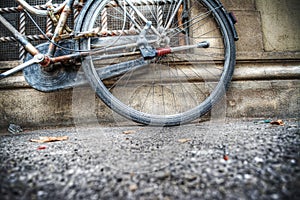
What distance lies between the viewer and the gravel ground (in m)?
0.59

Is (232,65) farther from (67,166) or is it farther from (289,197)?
(67,166)

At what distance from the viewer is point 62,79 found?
156 centimetres

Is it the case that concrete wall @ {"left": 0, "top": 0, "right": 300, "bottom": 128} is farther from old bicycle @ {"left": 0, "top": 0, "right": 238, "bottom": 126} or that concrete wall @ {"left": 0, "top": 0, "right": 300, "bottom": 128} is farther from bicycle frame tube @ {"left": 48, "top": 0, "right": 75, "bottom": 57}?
bicycle frame tube @ {"left": 48, "top": 0, "right": 75, "bottom": 57}

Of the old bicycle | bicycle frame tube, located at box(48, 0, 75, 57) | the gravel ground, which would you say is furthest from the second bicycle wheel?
the gravel ground

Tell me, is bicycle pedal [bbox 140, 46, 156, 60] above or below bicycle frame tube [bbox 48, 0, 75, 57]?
below

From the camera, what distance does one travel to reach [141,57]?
1605 millimetres

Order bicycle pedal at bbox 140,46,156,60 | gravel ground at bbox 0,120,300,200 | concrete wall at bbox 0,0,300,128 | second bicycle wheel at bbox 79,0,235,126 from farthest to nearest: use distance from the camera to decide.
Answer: concrete wall at bbox 0,0,300,128, second bicycle wheel at bbox 79,0,235,126, bicycle pedal at bbox 140,46,156,60, gravel ground at bbox 0,120,300,200

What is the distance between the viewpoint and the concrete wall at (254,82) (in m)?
1.76

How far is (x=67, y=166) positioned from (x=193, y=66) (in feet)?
4.40

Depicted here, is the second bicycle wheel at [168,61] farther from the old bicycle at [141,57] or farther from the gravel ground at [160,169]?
the gravel ground at [160,169]

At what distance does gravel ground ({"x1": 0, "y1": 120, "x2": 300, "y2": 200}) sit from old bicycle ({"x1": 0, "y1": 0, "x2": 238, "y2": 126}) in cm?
51

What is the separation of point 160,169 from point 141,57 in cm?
105

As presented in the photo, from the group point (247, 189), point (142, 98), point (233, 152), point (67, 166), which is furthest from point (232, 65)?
point (67, 166)

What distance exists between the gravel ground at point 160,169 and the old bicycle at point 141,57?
51cm
